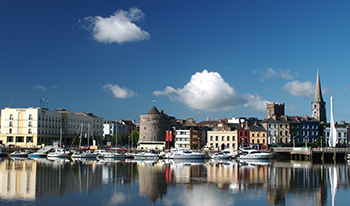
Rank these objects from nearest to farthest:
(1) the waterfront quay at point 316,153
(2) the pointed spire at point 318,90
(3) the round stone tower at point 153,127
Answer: (1) the waterfront quay at point 316,153, (3) the round stone tower at point 153,127, (2) the pointed spire at point 318,90

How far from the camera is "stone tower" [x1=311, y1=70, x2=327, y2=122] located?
5669 inches

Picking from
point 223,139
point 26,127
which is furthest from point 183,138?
point 26,127

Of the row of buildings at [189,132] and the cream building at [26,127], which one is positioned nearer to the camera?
the row of buildings at [189,132]

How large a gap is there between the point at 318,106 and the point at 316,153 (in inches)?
2910

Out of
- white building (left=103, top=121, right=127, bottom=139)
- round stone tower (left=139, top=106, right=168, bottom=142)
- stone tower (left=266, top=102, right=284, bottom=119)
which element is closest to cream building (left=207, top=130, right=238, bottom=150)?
round stone tower (left=139, top=106, right=168, bottom=142)

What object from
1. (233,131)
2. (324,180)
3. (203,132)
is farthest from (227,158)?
(324,180)

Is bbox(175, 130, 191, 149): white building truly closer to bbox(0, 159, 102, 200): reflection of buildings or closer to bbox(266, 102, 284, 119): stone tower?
bbox(266, 102, 284, 119): stone tower

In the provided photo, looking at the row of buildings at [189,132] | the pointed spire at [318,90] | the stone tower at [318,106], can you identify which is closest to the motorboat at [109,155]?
the row of buildings at [189,132]

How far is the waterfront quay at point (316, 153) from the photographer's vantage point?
2928 inches

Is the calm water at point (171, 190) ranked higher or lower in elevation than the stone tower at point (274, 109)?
lower

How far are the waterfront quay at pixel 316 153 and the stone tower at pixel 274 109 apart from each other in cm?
6391

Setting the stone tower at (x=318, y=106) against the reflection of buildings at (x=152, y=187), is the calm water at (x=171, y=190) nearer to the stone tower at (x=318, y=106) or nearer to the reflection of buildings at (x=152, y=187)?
the reflection of buildings at (x=152, y=187)

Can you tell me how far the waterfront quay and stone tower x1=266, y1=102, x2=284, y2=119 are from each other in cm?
6391

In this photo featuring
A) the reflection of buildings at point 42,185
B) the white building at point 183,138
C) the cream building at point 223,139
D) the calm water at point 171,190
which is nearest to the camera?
the calm water at point 171,190
